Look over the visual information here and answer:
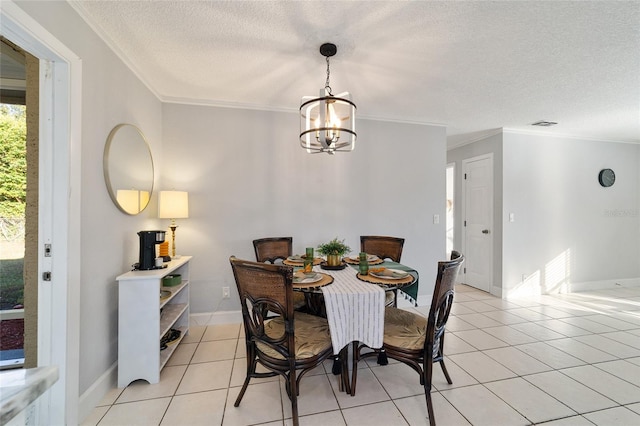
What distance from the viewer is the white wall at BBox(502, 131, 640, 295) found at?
3961 mm

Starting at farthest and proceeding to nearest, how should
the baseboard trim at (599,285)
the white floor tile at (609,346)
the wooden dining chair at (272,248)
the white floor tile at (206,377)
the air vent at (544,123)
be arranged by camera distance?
the baseboard trim at (599,285) < the air vent at (544,123) < the wooden dining chair at (272,248) < the white floor tile at (609,346) < the white floor tile at (206,377)

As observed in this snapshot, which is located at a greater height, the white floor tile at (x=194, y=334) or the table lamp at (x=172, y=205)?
the table lamp at (x=172, y=205)

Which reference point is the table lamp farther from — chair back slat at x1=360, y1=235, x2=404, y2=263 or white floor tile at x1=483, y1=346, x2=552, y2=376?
white floor tile at x1=483, y1=346, x2=552, y2=376

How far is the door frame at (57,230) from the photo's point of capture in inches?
56.3

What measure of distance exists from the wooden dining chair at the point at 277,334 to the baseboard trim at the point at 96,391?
0.91 m

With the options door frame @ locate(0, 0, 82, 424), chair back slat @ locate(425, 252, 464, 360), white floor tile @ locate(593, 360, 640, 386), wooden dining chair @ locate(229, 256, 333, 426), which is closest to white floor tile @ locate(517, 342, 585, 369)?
white floor tile @ locate(593, 360, 640, 386)

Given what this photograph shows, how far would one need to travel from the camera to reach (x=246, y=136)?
305 cm

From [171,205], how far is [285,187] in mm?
1222

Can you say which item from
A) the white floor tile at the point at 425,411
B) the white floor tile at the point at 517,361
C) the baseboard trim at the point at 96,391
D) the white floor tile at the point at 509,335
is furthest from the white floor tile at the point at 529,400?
the baseboard trim at the point at 96,391

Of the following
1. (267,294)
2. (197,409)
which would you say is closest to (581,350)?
(267,294)

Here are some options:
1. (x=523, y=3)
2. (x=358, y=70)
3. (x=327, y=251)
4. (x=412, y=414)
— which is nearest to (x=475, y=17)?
(x=523, y=3)

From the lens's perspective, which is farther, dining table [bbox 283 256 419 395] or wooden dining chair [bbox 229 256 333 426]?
dining table [bbox 283 256 419 395]

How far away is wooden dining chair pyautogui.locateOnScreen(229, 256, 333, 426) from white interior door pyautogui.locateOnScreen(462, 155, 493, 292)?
11.8ft

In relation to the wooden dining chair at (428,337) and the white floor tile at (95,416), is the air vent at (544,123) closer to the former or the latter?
the wooden dining chair at (428,337)
